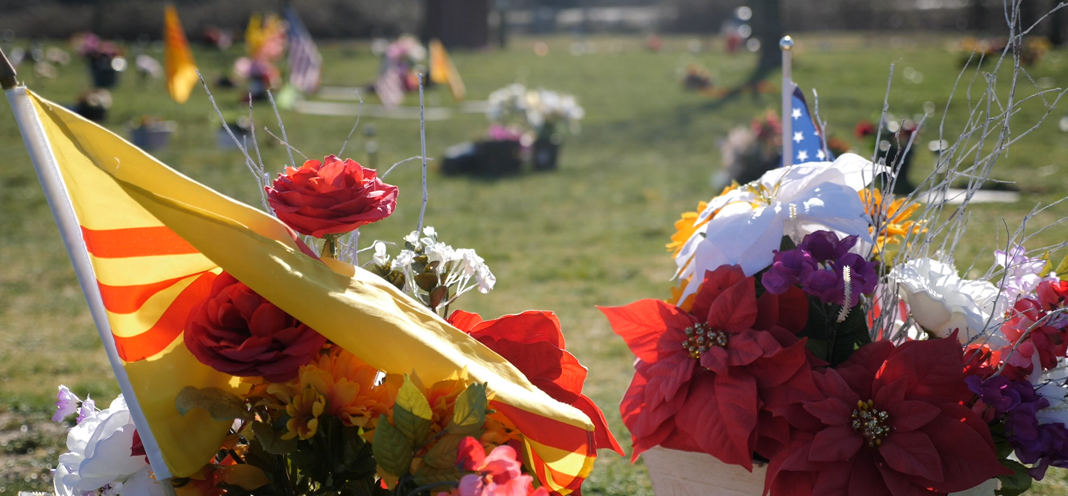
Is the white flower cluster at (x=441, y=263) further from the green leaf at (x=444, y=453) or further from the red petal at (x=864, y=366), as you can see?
the red petal at (x=864, y=366)

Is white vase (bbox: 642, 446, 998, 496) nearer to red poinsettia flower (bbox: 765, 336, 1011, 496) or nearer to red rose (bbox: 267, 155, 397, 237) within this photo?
red poinsettia flower (bbox: 765, 336, 1011, 496)

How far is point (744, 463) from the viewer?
186 cm

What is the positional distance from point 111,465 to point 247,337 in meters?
0.39

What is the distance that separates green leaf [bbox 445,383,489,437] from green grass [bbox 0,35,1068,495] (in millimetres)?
1962

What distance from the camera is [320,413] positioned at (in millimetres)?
1430

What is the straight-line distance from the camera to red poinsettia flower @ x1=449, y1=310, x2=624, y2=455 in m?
1.79

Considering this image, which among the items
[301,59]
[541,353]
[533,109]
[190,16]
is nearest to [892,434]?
[541,353]

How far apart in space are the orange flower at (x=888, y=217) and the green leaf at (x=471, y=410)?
3.54 feet

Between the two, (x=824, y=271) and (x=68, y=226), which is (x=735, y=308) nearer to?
(x=824, y=271)

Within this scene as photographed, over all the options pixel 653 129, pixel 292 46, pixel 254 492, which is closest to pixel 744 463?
pixel 254 492

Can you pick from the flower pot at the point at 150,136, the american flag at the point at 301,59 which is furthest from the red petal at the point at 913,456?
the american flag at the point at 301,59

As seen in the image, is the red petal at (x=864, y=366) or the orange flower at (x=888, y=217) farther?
the orange flower at (x=888, y=217)

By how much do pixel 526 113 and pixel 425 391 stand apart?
10.8 meters

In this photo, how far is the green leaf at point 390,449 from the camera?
4.56 feet
